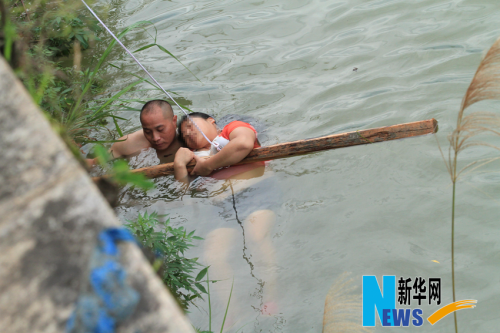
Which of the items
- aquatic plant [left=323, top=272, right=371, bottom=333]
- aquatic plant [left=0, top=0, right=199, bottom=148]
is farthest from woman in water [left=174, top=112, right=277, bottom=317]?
aquatic plant [left=0, top=0, right=199, bottom=148]

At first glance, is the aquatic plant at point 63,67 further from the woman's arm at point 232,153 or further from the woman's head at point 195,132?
the woman's arm at point 232,153

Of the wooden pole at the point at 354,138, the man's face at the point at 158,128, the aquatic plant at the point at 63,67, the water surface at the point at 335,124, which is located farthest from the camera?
the man's face at the point at 158,128

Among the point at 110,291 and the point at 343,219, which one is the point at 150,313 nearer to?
the point at 110,291

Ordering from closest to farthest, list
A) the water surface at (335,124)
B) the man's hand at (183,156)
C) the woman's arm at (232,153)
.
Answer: the water surface at (335,124)
the woman's arm at (232,153)
the man's hand at (183,156)

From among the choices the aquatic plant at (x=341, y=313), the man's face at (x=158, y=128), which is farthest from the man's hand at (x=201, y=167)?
the aquatic plant at (x=341, y=313)

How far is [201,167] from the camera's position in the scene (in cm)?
389

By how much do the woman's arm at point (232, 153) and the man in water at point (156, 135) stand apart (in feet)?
1.48

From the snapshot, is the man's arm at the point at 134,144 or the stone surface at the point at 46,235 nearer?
the stone surface at the point at 46,235

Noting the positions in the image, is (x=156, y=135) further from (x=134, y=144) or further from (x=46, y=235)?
(x=46, y=235)

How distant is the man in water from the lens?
13.3ft

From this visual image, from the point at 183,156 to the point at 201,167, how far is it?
0.63 feet

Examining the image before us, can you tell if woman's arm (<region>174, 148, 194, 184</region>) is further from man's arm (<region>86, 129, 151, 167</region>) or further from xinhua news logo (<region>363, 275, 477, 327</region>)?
xinhua news logo (<region>363, 275, 477, 327</region>)

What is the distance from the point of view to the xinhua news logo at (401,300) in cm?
238

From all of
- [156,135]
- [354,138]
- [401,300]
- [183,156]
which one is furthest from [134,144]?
[401,300]
